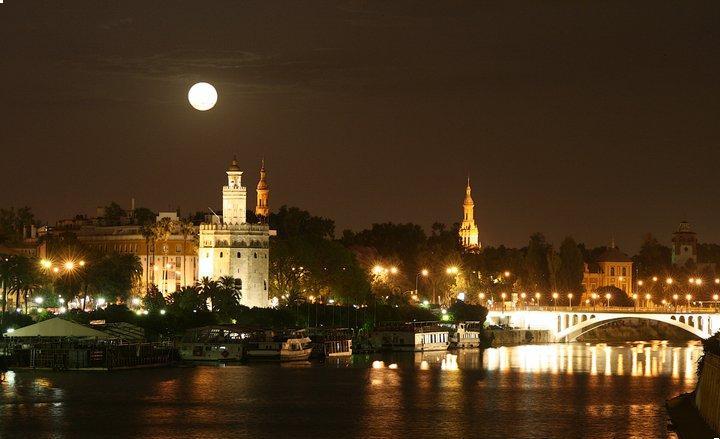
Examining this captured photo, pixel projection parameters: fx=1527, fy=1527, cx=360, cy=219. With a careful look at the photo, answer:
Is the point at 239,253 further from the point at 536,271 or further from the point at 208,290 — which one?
the point at 536,271

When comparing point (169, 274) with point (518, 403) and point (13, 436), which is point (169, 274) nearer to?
point (518, 403)

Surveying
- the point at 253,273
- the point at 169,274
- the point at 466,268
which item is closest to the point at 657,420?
the point at 253,273

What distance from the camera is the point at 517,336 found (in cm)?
16012

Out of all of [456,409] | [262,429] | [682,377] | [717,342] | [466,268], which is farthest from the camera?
[466,268]

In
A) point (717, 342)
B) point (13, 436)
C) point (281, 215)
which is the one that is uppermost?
point (281, 215)

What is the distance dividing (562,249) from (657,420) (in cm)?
12835

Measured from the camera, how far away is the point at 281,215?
190000 millimetres

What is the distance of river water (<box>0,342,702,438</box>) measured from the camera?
2613 inches

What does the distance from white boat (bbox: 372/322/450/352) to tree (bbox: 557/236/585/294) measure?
195ft

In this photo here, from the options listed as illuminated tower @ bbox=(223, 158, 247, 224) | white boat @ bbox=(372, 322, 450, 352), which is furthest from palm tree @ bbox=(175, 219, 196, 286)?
white boat @ bbox=(372, 322, 450, 352)

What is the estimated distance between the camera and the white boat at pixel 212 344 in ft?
343

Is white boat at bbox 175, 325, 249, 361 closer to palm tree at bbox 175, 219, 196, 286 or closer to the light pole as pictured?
palm tree at bbox 175, 219, 196, 286

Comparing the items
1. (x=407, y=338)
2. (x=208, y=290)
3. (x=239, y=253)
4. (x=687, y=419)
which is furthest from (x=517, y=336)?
(x=687, y=419)

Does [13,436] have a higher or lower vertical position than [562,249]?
lower
